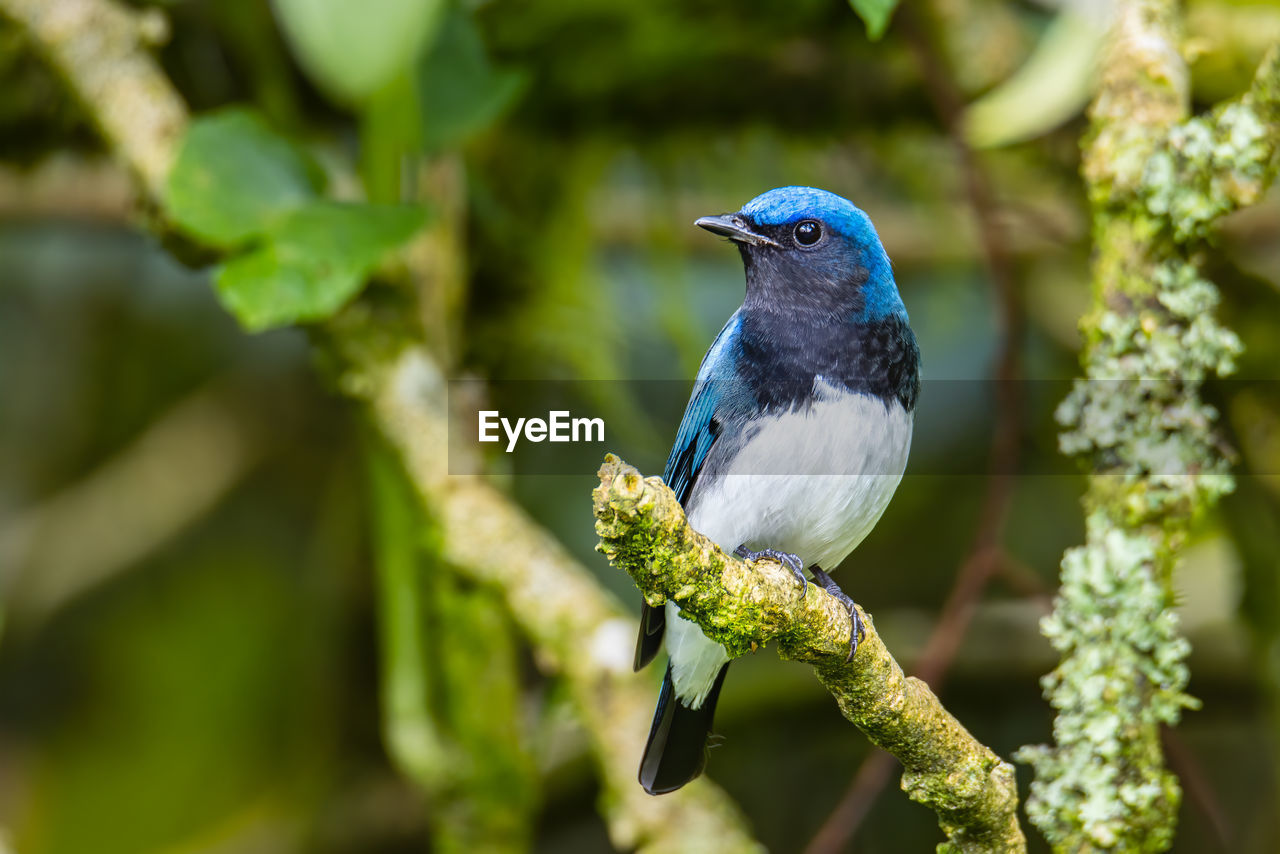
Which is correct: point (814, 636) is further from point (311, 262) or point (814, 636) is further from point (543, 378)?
point (543, 378)

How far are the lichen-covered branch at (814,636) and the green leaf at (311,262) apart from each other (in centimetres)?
90

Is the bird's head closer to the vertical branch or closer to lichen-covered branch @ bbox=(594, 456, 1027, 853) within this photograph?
lichen-covered branch @ bbox=(594, 456, 1027, 853)

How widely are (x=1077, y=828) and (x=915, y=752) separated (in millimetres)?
320

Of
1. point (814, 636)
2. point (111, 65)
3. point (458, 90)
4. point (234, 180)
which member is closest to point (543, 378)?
point (458, 90)

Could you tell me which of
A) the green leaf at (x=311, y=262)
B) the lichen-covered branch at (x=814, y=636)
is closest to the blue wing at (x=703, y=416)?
the lichen-covered branch at (x=814, y=636)

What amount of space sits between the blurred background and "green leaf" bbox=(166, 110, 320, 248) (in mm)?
454

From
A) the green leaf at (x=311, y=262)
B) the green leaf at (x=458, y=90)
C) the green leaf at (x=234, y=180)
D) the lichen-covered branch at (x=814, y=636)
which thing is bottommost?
the lichen-covered branch at (x=814, y=636)

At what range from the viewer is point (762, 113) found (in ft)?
8.25

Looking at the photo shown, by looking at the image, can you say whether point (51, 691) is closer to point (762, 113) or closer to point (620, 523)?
point (762, 113)

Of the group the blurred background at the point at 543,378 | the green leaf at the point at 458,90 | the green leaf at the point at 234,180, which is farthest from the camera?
the blurred background at the point at 543,378

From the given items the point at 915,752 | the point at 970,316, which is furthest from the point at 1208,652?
the point at 915,752

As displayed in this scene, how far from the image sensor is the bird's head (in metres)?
1.09

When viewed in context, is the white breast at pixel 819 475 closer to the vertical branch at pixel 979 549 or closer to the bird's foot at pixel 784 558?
the bird's foot at pixel 784 558

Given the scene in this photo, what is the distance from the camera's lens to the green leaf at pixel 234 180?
170cm
